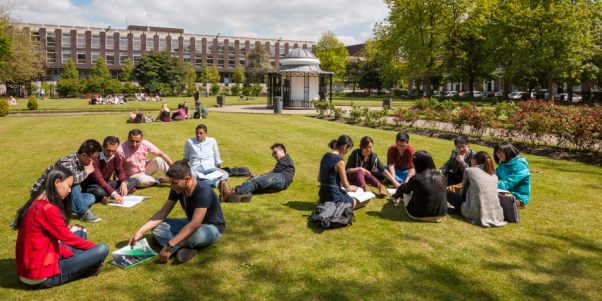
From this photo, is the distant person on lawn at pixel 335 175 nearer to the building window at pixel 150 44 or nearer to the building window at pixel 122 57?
the building window at pixel 122 57

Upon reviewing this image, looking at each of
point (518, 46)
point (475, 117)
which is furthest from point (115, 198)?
point (518, 46)

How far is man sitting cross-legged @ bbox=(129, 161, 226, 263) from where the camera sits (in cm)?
446

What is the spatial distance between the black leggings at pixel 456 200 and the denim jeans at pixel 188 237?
391 cm

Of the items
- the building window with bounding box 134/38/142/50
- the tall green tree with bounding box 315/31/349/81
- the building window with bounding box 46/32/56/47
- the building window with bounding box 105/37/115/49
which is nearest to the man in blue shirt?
the tall green tree with bounding box 315/31/349/81

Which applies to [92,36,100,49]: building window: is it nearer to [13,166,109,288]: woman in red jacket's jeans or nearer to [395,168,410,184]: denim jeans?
[395,168,410,184]: denim jeans

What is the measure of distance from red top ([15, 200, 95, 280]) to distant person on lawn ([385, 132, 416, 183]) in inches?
229

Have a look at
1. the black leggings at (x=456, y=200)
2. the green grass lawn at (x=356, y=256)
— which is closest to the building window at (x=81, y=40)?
the green grass lawn at (x=356, y=256)

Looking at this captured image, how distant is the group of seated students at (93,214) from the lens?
3773 millimetres

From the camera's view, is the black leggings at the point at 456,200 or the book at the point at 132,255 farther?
the black leggings at the point at 456,200

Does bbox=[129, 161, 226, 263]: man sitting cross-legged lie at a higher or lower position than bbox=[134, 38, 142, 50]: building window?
lower

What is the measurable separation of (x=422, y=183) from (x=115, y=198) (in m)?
5.12

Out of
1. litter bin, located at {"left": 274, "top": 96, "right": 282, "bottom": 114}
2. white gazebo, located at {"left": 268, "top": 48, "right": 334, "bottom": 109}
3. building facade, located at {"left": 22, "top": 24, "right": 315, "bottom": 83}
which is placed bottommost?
litter bin, located at {"left": 274, "top": 96, "right": 282, "bottom": 114}

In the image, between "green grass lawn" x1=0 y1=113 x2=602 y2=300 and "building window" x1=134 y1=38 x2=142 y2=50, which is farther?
"building window" x1=134 y1=38 x2=142 y2=50

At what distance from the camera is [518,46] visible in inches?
1545
